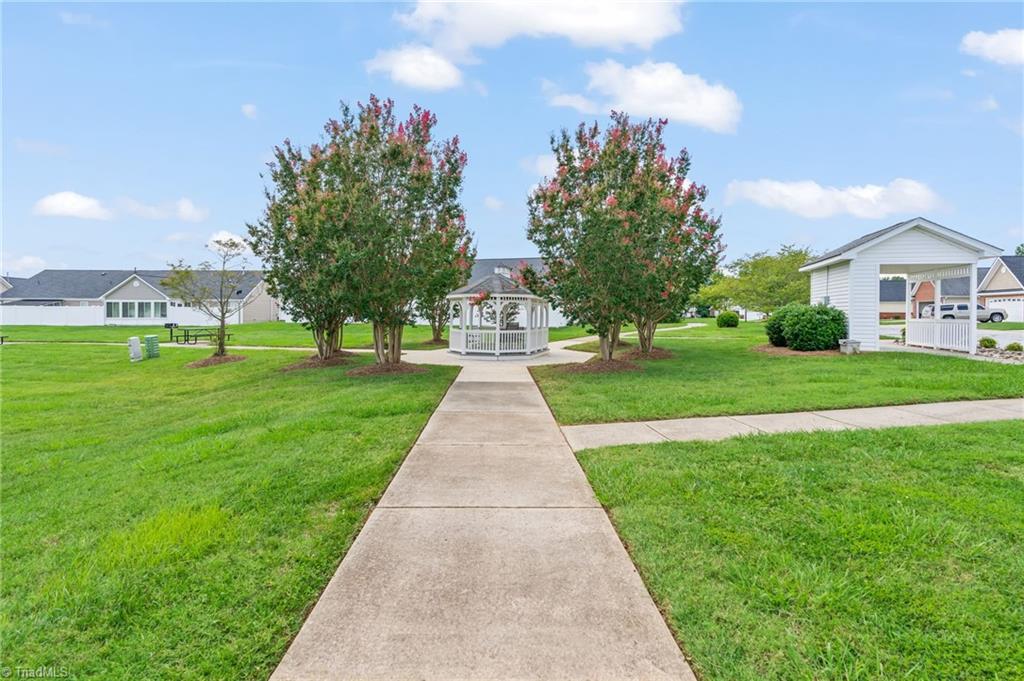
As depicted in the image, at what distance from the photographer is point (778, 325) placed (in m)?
16.4

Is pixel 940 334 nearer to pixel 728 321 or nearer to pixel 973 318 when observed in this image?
pixel 973 318

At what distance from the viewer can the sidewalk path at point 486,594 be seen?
207cm

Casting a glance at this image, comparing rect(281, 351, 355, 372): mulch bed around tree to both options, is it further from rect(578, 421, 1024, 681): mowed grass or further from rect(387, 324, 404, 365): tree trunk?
rect(578, 421, 1024, 681): mowed grass

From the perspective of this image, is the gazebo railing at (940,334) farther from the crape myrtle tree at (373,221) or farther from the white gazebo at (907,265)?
the crape myrtle tree at (373,221)

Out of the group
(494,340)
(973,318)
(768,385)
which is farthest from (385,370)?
(973,318)

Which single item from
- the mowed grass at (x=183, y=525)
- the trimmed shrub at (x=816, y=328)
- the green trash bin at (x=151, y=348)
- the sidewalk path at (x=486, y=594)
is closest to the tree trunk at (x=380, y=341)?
the mowed grass at (x=183, y=525)

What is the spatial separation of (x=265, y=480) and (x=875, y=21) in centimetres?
1489

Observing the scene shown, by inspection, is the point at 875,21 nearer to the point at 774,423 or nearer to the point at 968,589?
the point at 774,423

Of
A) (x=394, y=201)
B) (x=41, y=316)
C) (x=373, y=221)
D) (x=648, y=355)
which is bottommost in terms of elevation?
(x=648, y=355)

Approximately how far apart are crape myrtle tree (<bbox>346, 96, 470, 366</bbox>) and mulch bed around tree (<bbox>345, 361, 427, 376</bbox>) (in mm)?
1224

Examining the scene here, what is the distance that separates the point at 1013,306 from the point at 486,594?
52.0 meters

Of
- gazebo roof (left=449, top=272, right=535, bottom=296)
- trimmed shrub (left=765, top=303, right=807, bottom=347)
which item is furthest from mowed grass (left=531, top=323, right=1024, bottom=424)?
gazebo roof (left=449, top=272, right=535, bottom=296)

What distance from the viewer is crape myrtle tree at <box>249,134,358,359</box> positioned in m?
11.2

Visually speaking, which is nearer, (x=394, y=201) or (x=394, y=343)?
(x=394, y=201)
